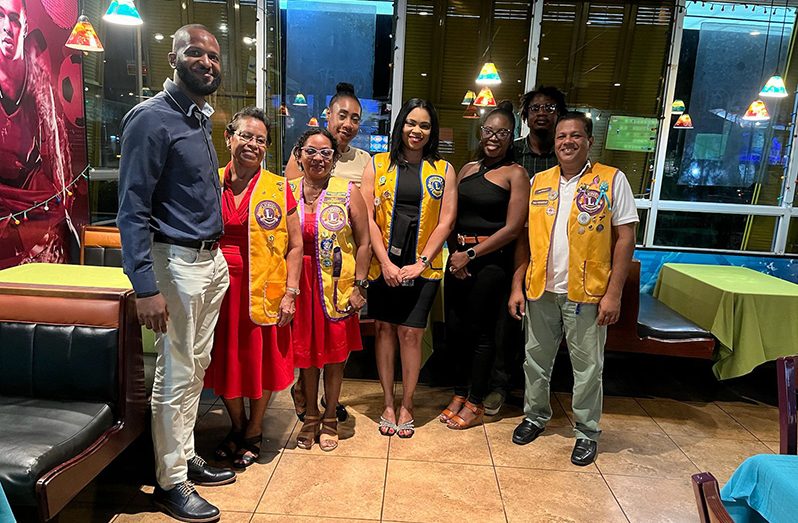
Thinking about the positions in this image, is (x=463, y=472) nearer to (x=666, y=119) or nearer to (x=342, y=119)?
(x=342, y=119)

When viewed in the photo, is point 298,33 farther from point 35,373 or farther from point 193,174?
point 35,373

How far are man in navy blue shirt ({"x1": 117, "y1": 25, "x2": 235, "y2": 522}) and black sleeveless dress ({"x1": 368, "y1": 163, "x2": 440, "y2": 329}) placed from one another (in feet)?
2.80

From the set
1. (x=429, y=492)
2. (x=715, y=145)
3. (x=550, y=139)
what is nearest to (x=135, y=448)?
(x=429, y=492)

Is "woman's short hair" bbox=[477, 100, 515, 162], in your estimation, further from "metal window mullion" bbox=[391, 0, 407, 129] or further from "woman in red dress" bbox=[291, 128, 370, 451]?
"metal window mullion" bbox=[391, 0, 407, 129]

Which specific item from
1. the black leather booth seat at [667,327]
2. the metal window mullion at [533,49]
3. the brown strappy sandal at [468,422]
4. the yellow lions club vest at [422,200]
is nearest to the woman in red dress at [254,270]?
the yellow lions club vest at [422,200]

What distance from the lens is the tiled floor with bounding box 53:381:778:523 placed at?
222cm

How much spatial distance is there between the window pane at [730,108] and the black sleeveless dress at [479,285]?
10.2 ft

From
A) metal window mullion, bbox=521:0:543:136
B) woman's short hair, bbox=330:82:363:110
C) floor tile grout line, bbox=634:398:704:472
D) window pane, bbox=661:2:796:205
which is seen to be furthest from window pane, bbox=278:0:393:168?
floor tile grout line, bbox=634:398:704:472

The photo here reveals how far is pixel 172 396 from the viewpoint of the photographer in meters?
2.06

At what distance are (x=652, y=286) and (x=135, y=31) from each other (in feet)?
15.8

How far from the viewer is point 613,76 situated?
515 centimetres

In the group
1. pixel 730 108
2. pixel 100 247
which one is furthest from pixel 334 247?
pixel 730 108

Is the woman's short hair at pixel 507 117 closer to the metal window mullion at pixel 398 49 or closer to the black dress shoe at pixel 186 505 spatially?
the black dress shoe at pixel 186 505

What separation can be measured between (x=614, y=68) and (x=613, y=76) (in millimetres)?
81
